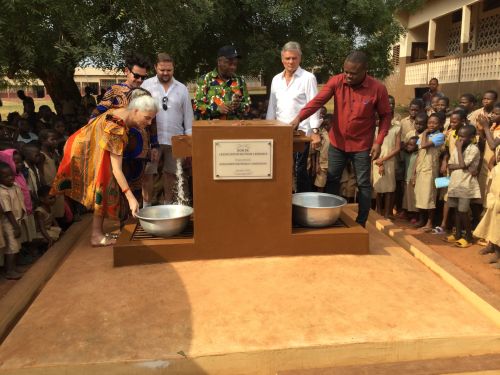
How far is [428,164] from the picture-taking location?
5.86 m

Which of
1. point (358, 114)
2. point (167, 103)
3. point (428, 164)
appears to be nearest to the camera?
point (358, 114)

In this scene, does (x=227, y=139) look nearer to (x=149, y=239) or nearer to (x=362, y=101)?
(x=149, y=239)

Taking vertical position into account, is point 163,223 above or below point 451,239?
above

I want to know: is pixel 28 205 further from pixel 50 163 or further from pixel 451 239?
pixel 451 239

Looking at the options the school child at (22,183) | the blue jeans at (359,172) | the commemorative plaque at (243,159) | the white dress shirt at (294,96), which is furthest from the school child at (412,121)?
the school child at (22,183)

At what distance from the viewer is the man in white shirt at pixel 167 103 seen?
177 inches

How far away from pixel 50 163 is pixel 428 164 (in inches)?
184

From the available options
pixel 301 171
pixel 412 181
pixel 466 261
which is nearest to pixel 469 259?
pixel 466 261

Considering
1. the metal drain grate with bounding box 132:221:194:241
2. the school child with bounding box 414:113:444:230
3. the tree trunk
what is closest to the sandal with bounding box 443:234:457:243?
the school child with bounding box 414:113:444:230

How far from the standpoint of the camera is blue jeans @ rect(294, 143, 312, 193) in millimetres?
4805

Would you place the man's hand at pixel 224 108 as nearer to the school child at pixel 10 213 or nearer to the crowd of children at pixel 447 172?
the school child at pixel 10 213

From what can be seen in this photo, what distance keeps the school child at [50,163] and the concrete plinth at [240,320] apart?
1.83 m

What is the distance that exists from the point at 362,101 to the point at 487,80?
11.6 meters

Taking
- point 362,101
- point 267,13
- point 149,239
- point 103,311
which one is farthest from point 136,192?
point 267,13
